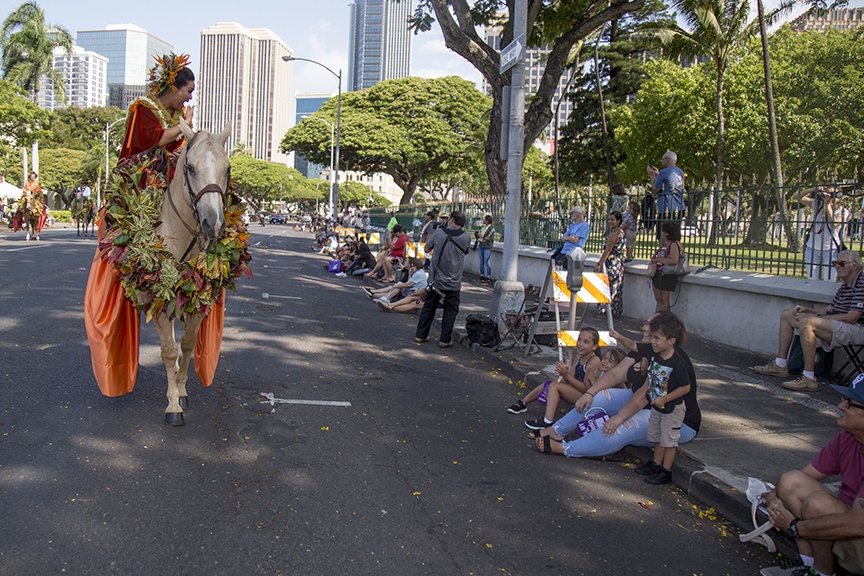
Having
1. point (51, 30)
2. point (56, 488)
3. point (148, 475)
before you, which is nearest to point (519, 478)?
point (148, 475)

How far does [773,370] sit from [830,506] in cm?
513

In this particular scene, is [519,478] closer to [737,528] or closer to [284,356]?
[737,528]

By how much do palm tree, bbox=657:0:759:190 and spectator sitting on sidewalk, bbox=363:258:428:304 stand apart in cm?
1385

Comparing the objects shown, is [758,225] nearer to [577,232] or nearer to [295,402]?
[577,232]

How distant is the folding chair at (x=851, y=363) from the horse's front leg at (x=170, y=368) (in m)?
6.80

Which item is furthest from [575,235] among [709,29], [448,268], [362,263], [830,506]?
[709,29]

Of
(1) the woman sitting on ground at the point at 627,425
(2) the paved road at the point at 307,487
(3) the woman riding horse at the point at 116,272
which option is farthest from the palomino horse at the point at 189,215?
(1) the woman sitting on ground at the point at 627,425

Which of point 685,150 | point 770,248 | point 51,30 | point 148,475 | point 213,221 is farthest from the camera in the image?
point 51,30

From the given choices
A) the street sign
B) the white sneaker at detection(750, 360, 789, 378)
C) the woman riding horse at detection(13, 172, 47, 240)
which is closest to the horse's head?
the street sign

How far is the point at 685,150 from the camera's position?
1407 inches

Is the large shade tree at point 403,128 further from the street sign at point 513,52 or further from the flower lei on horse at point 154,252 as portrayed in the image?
the flower lei on horse at point 154,252

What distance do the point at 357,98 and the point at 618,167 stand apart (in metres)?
21.9

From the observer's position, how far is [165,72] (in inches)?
244

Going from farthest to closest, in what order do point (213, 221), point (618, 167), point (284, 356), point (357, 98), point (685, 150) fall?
point (357, 98) < point (618, 167) < point (685, 150) < point (284, 356) < point (213, 221)
